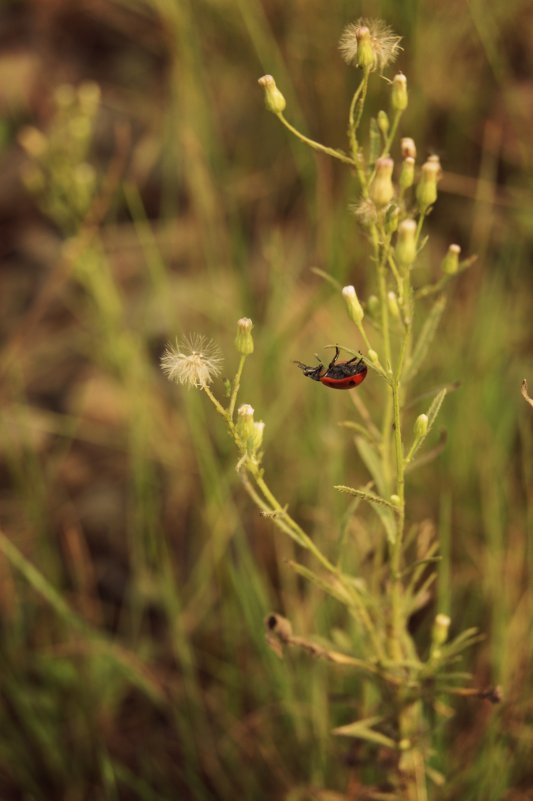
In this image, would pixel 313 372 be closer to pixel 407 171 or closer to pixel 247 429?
pixel 247 429

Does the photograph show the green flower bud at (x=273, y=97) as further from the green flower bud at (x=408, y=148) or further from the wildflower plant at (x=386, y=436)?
the green flower bud at (x=408, y=148)

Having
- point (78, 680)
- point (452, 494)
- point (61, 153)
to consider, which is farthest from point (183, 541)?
point (61, 153)

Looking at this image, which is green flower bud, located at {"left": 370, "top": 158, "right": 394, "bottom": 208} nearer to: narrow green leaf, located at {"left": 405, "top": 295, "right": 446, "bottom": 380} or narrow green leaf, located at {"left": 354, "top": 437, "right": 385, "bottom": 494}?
narrow green leaf, located at {"left": 405, "top": 295, "right": 446, "bottom": 380}

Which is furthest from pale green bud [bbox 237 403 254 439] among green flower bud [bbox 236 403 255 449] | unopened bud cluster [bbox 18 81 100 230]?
unopened bud cluster [bbox 18 81 100 230]

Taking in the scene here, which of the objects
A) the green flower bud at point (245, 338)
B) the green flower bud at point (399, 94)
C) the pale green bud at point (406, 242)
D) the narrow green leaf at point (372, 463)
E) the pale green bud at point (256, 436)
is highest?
the green flower bud at point (399, 94)

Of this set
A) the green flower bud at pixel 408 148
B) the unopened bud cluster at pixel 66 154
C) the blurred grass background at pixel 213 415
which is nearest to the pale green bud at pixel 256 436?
the green flower bud at pixel 408 148

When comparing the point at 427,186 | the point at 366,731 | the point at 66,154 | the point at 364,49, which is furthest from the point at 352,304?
the point at 66,154
